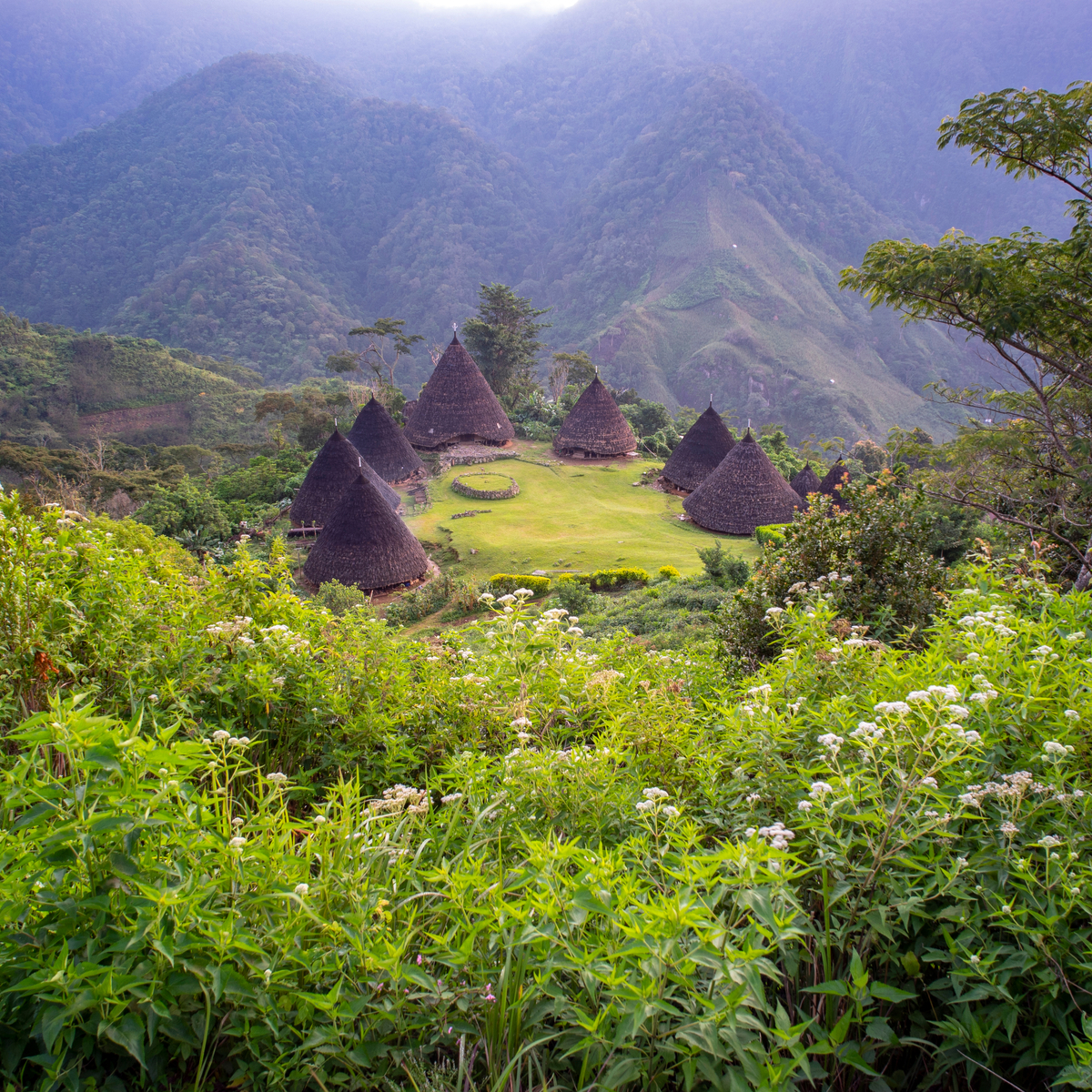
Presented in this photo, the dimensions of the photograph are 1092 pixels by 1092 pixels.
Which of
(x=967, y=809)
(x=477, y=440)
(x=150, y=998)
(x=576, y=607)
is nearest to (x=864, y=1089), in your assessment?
(x=967, y=809)

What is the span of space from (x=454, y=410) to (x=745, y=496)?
1244cm

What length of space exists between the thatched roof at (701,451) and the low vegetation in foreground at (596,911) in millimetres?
21175

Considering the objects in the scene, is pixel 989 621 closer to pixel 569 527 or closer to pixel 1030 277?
pixel 1030 277

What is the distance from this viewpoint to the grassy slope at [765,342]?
63906mm

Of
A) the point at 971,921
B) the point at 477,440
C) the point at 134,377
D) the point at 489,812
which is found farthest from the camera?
the point at 134,377

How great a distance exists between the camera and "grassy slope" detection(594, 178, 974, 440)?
63.9 meters

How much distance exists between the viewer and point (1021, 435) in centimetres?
905

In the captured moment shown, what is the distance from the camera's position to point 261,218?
8488 cm

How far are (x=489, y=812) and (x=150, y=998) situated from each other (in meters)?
1.27

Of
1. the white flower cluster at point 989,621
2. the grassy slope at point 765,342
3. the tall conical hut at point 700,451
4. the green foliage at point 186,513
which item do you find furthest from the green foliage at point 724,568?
the grassy slope at point 765,342

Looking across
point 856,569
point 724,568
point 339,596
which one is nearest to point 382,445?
point 339,596

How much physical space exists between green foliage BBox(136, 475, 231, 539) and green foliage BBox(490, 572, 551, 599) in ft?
31.9

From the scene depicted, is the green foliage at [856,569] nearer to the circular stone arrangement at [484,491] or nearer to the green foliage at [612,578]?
the green foliage at [612,578]

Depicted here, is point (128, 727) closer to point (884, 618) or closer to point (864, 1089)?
point (864, 1089)
